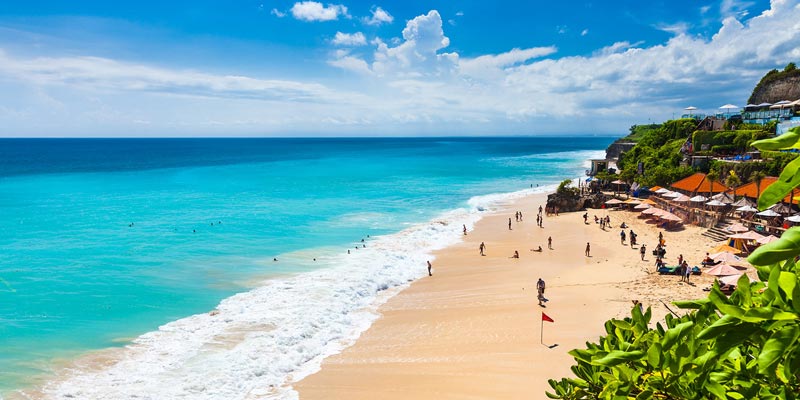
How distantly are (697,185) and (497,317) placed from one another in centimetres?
2558

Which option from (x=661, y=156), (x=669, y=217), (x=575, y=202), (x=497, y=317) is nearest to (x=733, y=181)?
(x=669, y=217)

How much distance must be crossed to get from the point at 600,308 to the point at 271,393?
12900 mm

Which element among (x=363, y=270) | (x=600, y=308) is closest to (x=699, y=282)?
(x=600, y=308)

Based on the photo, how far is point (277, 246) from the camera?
32.3 meters

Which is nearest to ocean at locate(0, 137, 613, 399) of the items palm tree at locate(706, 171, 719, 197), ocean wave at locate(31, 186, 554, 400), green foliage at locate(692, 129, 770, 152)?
ocean wave at locate(31, 186, 554, 400)

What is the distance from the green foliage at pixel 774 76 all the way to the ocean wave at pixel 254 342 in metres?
53.6

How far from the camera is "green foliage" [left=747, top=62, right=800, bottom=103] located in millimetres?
53650

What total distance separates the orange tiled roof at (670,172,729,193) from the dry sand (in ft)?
15.0

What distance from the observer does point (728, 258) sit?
21172mm

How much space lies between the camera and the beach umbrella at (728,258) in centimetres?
2081

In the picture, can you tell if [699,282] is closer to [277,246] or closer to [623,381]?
[623,381]

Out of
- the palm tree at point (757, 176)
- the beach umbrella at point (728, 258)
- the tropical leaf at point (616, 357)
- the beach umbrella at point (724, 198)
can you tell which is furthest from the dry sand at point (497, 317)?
the tropical leaf at point (616, 357)

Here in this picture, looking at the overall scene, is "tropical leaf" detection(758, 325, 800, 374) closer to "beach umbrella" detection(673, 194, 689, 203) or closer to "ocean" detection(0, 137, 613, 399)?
"ocean" detection(0, 137, 613, 399)

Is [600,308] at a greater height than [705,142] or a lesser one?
lesser
